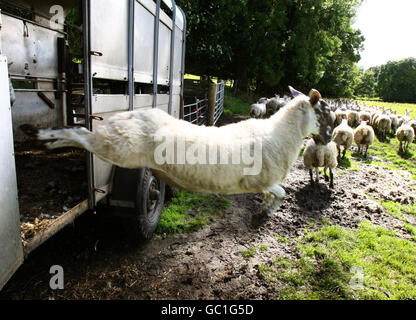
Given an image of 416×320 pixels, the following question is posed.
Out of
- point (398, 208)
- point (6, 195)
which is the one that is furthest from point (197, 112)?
point (6, 195)

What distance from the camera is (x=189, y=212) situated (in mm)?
5160

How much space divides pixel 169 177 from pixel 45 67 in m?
4.50

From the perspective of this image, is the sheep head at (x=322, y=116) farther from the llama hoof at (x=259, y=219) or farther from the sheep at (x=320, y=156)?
the sheep at (x=320, y=156)

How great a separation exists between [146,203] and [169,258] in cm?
92

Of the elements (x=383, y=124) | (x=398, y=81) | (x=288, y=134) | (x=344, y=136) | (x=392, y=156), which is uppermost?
(x=398, y=81)

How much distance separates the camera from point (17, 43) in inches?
183

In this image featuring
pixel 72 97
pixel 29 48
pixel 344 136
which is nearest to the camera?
pixel 29 48

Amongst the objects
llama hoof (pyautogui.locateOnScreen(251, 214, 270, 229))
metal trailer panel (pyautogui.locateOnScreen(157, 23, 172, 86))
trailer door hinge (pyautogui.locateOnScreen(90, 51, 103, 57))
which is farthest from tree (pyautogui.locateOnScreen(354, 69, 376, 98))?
trailer door hinge (pyautogui.locateOnScreen(90, 51, 103, 57))

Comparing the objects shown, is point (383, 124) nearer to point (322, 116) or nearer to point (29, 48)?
point (322, 116)

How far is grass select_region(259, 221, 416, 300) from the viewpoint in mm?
3607

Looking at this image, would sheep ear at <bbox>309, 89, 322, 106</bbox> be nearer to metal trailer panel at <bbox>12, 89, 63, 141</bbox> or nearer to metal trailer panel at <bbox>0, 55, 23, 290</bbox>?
metal trailer panel at <bbox>0, 55, 23, 290</bbox>

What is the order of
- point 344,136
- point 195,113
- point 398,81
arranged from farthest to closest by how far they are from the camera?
point 398,81, point 344,136, point 195,113
